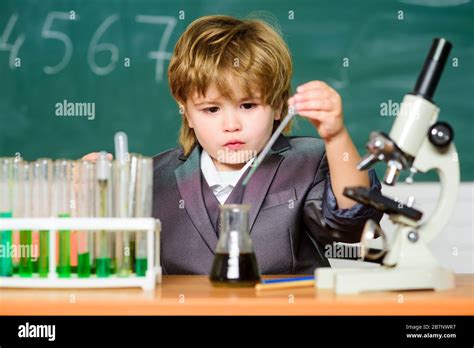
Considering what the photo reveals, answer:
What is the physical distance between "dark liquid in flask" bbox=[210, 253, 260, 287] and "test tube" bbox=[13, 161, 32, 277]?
0.36m

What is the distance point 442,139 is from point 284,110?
829 millimetres

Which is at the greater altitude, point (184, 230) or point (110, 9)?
point (110, 9)

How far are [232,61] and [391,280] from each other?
893 millimetres

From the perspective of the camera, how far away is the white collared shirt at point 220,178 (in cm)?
209

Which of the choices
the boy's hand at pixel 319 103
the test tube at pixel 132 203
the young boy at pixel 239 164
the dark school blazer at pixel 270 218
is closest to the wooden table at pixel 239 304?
the test tube at pixel 132 203

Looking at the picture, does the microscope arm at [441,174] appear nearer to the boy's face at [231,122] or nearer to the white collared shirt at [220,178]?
the boy's face at [231,122]

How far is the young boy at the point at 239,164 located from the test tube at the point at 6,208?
65 cm

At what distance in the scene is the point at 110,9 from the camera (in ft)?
10.5

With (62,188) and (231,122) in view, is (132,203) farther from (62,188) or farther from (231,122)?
(231,122)

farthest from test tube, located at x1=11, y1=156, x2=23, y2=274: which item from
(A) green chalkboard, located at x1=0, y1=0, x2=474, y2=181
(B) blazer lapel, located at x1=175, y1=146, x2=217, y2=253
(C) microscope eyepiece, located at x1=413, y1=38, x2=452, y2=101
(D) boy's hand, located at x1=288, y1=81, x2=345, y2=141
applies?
(A) green chalkboard, located at x1=0, y1=0, x2=474, y2=181
